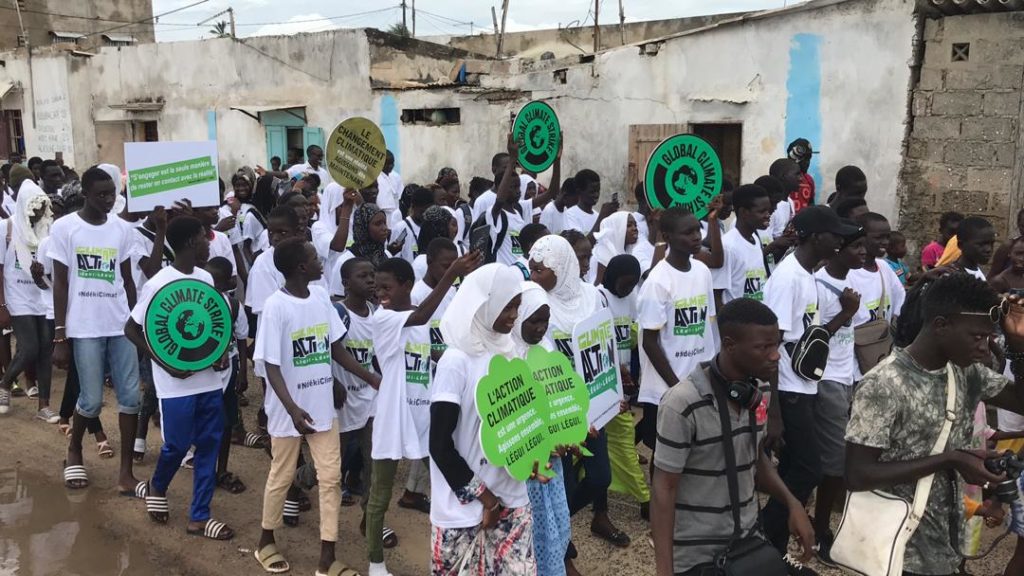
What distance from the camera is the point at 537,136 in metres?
8.18

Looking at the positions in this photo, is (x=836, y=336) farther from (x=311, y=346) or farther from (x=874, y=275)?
(x=311, y=346)

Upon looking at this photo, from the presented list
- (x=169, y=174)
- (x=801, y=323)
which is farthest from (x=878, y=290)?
(x=169, y=174)

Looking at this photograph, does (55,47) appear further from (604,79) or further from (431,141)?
(604,79)

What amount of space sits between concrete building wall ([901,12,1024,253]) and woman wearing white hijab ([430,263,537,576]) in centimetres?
807

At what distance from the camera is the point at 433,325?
4684 millimetres

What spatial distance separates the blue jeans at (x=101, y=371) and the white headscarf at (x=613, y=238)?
3373 millimetres

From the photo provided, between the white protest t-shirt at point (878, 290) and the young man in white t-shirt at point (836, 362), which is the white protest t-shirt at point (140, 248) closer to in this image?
the young man in white t-shirt at point (836, 362)

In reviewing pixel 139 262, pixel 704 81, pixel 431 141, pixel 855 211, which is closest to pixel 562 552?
pixel 855 211

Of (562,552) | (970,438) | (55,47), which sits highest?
(55,47)

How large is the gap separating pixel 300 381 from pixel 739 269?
10.2 feet

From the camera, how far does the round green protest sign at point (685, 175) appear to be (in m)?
6.02

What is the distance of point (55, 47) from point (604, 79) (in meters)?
17.8

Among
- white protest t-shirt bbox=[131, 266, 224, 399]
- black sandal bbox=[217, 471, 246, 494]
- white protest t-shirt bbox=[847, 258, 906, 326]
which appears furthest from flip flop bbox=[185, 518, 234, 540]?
white protest t-shirt bbox=[847, 258, 906, 326]

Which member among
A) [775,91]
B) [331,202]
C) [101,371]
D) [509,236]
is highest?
[775,91]
